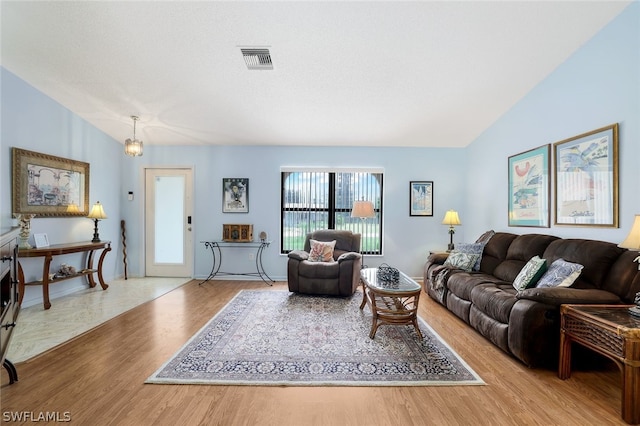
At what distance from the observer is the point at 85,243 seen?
4164mm

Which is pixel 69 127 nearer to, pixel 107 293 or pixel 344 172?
pixel 107 293

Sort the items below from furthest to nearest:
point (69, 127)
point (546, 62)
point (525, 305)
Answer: point (69, 127), point (546, 62), point (525, 305)

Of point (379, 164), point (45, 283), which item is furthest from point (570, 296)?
point (45, 283)

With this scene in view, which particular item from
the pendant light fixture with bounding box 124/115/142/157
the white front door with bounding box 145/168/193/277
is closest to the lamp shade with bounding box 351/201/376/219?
the white front door with bounding box 145/168/193/277

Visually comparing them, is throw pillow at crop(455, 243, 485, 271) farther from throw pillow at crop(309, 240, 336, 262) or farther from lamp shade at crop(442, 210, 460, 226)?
throw pillow at crop(309, 240, 336, 262)

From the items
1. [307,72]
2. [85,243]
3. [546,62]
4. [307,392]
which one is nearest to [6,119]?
[85,243]

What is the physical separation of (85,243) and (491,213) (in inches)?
244

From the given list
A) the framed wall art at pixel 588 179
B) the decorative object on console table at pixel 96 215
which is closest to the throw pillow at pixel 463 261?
the framed wall art at pixel 588 179

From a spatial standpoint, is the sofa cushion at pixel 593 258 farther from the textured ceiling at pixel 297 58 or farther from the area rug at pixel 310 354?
the textured ceiling at pixel 297 58

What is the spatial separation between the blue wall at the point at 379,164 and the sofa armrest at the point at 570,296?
74 cm

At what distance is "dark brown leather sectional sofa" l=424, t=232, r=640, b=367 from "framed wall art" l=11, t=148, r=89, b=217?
5.44 meters

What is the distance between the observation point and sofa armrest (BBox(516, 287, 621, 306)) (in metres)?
2.14

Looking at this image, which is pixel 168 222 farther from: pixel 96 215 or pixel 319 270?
pixel 319 270

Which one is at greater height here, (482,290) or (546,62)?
(546,62)
